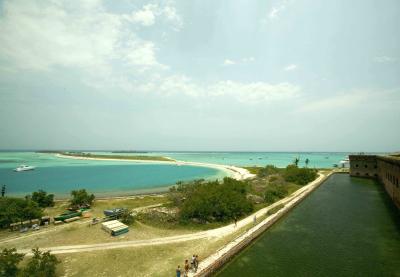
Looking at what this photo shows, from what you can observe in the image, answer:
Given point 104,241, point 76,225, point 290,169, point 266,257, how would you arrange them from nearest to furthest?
point 266,257
point 104,241
point 76,225
point 290,169

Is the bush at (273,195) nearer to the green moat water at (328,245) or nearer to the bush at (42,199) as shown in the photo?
the green moat water at (328,245)

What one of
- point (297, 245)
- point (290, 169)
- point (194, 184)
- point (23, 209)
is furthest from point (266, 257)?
point (290, 169)

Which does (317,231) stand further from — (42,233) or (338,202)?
(42,233)

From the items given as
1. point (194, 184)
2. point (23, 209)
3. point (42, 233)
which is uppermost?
point (194, 184)

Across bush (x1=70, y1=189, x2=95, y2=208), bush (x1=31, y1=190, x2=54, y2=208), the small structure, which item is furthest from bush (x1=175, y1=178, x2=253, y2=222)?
bush (x1=31, y1=190, x2=54, y2=208)

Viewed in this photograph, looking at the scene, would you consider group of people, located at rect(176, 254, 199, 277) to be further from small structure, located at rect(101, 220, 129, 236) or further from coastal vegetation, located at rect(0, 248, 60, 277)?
small structure, located at rect(101, 220, 129, 236)

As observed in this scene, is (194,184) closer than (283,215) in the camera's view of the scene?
No

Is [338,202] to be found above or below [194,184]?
below

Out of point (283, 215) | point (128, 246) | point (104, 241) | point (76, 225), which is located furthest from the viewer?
point (283, 215)
